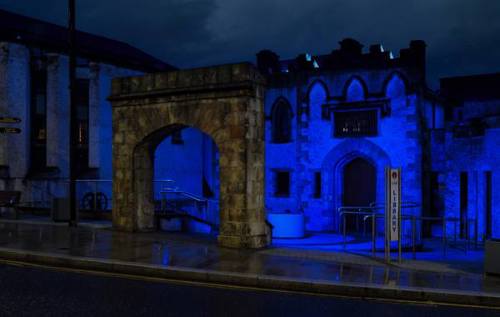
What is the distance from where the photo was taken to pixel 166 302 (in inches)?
303

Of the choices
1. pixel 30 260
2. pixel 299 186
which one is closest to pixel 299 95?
pixel 299 186

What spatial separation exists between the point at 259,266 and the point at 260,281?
1.13 m

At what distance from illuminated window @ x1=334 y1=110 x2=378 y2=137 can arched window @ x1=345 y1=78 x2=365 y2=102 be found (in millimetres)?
593

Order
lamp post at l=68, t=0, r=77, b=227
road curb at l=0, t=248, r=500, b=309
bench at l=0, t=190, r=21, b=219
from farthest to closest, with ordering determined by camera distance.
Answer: bench at l=0, t=190, r=21, b=219 < lamp post at l=68, t=0, r=77, b=227 < road curb at l=0, t=248, r=500, b=309

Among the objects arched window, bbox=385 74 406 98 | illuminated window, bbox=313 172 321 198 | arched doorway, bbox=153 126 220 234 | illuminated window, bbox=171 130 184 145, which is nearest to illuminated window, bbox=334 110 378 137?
arched window, bbox=385 74 406 98

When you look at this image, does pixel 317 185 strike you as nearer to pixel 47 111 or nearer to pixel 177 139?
pixel 177 139

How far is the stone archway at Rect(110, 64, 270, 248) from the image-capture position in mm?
12727

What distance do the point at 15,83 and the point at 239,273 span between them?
19073mm

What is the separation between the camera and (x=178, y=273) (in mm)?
9602

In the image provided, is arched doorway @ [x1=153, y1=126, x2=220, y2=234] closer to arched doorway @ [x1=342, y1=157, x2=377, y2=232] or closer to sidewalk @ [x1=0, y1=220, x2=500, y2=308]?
arched doorway @ [x1=342, y1=157, x2=377, y2=232]

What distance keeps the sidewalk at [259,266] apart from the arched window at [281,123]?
12643 millimetres

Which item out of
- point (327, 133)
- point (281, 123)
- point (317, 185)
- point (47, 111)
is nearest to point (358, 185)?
point (317, 185)

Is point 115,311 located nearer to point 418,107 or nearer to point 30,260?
point 30,260

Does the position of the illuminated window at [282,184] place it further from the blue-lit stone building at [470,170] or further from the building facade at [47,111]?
the building facade at [47,111]
